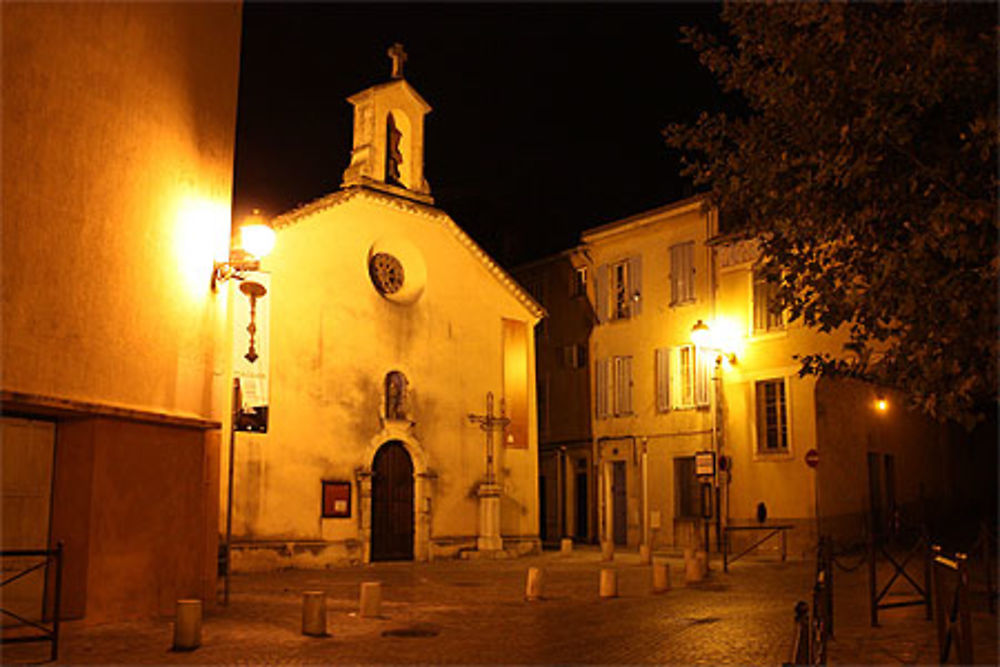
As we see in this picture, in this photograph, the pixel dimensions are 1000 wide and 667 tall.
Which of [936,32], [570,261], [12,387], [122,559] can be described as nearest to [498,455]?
[570,261]

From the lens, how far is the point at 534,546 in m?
27.5

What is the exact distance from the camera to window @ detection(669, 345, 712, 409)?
27766mm

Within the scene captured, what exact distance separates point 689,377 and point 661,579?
1327 centimetres

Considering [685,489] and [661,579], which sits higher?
[685,489]

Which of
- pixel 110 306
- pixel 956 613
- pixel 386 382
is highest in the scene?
pixel 386 382

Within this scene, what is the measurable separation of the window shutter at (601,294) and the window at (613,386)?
1422 mm

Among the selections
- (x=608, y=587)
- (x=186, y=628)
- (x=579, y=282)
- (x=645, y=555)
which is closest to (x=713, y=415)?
(x=645, y=555)

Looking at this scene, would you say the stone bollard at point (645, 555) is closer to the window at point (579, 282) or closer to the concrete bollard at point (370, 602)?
the concrete bollard at point (370, 602)

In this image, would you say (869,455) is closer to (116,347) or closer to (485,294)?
Answer: (485,294)

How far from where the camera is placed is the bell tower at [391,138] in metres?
26.4

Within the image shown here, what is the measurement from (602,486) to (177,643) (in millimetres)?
22242

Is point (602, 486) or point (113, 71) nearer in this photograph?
point (113, 71)

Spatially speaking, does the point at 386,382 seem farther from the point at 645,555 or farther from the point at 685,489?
the point at 685,489

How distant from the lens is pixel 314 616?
438 inches
